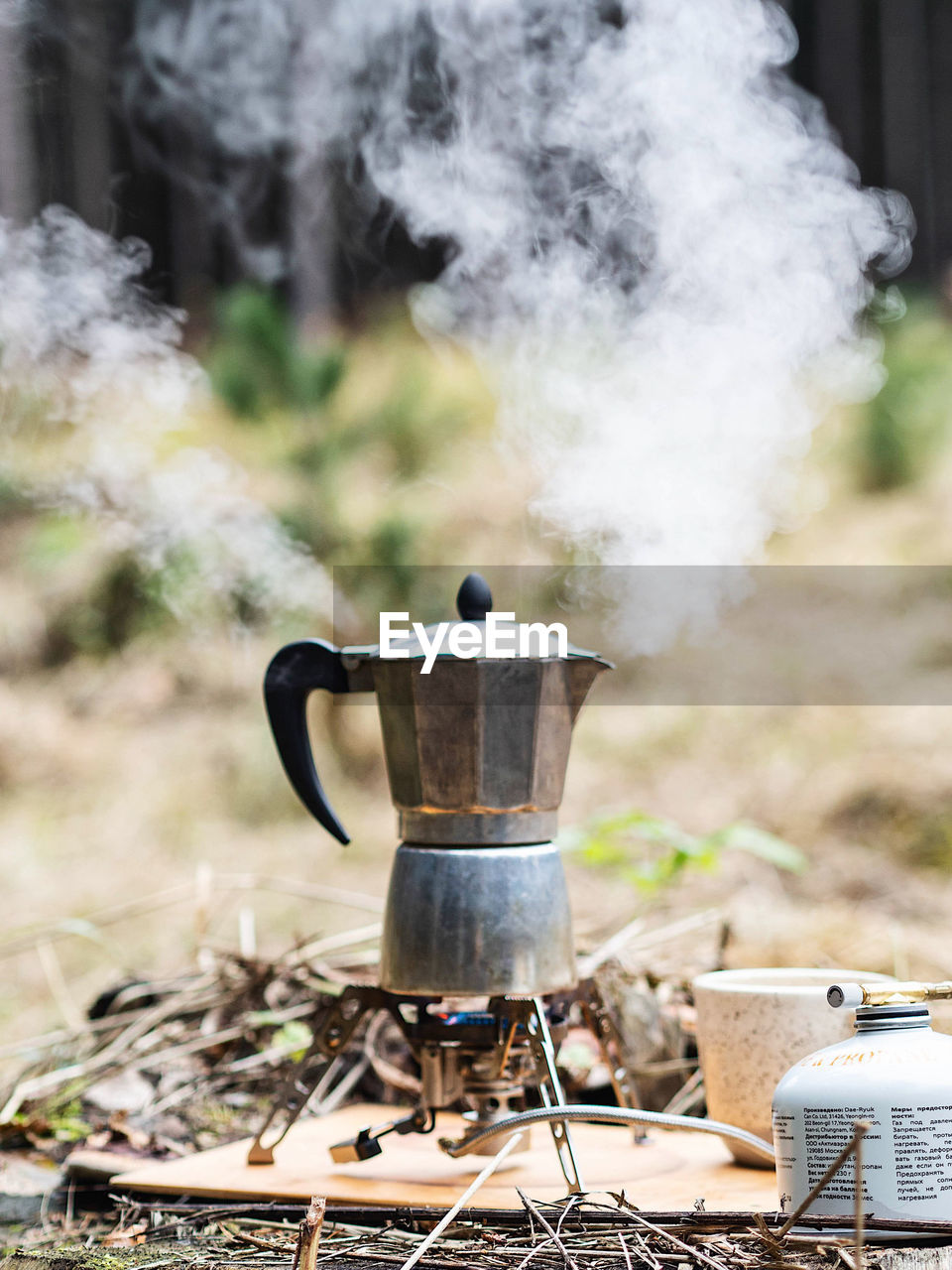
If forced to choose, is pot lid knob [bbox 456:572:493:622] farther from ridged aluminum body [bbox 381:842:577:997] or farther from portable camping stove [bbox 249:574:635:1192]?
ridged aluminum body [bbox 381:842:577:997]

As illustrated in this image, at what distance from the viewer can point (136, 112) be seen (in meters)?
5.30

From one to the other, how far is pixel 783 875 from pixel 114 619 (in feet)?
9.44

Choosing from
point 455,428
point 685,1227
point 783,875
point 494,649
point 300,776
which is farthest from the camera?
point 455,428

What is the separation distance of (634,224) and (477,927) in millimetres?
1392

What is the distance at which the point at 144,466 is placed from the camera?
4.75 m

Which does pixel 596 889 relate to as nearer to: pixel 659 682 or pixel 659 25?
pixel 659 682

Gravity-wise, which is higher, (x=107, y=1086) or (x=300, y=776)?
(x=300, y=776)

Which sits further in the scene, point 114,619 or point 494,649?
point 114,619

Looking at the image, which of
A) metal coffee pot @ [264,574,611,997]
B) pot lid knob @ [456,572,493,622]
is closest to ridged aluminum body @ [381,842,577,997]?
metal coffee pot @ [264,574,611,997]

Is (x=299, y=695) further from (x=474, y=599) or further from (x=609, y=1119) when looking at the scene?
(x=609, y=1119)

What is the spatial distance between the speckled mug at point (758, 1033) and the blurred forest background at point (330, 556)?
7.98ft

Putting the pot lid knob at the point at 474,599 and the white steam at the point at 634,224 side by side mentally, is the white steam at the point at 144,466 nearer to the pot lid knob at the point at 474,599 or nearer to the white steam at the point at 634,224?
the white steam at the point at 634,224

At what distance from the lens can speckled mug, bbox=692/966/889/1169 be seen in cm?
123

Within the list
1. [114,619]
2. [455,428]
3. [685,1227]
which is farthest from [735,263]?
[114,619]
